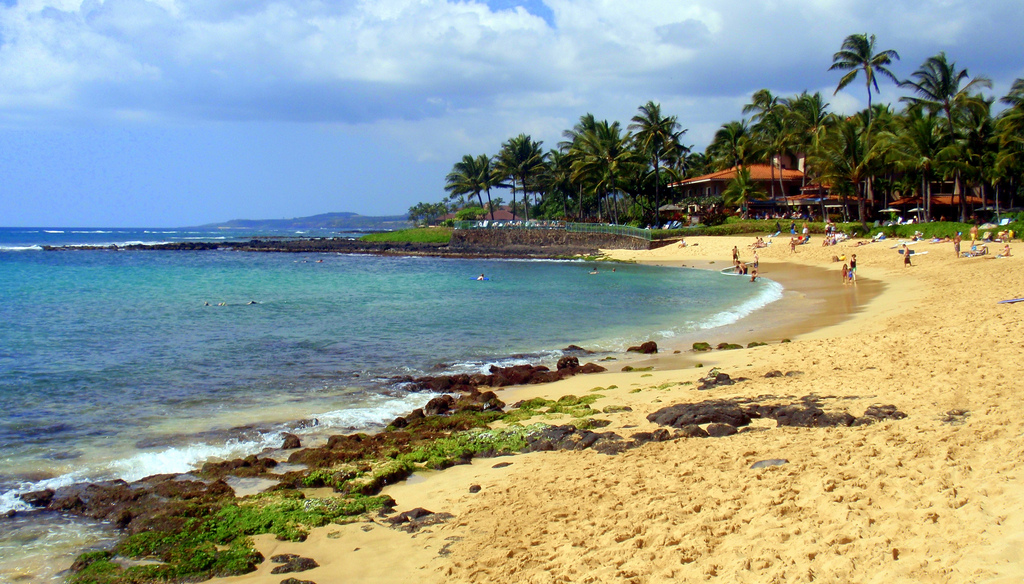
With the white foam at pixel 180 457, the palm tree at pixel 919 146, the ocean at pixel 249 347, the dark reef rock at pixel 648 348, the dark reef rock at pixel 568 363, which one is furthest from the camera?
the palm tree at pixel 919 146

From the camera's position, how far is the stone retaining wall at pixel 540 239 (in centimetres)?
5691

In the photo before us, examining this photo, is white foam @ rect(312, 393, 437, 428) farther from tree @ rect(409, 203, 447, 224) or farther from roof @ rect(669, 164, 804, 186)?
tree @ rect(409, 203, 447, 224)

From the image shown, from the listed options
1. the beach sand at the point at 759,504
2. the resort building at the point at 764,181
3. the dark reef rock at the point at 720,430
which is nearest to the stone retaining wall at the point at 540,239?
the resort building at the point at 764,181

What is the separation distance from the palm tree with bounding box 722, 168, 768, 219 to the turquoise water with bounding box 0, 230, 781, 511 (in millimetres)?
16622

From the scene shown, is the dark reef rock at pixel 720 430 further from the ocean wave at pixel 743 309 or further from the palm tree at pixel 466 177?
the palm tree at pixel 466 177

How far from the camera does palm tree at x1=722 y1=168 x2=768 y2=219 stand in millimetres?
52781

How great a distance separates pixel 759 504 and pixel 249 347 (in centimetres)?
1469

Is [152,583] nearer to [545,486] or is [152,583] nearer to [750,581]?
[545,486]

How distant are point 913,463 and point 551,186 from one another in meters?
66.4

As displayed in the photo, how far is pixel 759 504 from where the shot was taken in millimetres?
5484

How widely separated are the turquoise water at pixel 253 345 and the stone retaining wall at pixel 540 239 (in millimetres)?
17181

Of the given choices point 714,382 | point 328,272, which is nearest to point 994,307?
point 714,382

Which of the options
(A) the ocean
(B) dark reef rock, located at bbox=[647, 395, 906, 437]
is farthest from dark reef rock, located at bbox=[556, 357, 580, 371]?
(B) dark reef rock, located at bbox=[647, 395, 906, 437]

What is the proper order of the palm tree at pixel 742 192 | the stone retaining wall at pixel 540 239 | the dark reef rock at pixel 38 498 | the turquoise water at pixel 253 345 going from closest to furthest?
1. the dark reef rock at pixel 38 498
2. the turquoise water at pixel 253 345
3. the palm tree at pixel 742 192
4. the stone retaining wall at pixel 540 239
